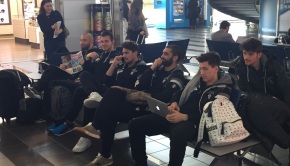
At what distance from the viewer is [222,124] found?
9.30ft

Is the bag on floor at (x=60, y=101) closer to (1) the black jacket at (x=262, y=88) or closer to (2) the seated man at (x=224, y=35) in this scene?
(1) the black jacket at (x=262, y=88)

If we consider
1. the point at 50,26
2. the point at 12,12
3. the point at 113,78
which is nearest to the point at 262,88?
the point at 113,78

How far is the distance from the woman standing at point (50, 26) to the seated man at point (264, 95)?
396 cm

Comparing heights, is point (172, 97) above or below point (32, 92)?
above

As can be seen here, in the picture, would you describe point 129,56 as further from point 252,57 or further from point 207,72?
point 252,57

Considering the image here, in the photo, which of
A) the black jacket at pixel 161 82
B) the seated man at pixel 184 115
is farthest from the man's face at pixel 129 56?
the seated man at pixel 184 115

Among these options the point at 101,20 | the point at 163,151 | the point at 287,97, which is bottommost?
the point at 163,151

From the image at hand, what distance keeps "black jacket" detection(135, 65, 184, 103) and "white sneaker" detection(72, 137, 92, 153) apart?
810mm

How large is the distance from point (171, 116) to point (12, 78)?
2.84m

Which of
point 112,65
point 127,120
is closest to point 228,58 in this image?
point 112,65

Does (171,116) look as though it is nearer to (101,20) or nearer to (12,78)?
(12,78)

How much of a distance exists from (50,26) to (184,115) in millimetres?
4226

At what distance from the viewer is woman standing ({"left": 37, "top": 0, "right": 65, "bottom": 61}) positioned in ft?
21.7

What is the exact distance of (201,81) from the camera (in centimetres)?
329
